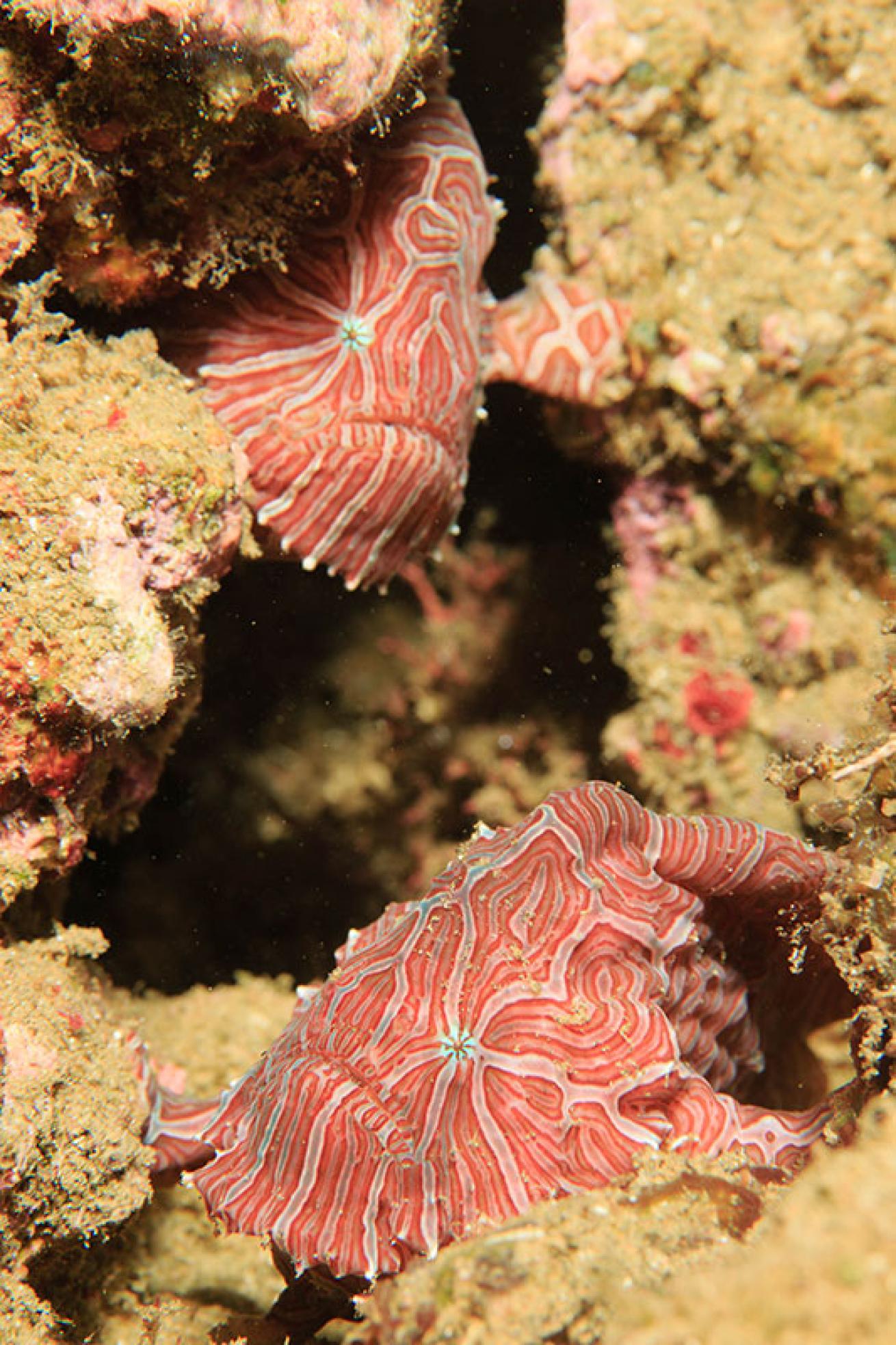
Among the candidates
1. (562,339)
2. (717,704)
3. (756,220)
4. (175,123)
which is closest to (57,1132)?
(175,123)

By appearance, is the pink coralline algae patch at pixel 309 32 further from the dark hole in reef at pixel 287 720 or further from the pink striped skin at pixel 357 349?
the dark hole in reef at pixel 287 720

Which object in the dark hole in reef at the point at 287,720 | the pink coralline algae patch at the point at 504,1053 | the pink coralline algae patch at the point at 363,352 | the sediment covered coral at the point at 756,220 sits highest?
the sediment covered coral at the point at 756,220

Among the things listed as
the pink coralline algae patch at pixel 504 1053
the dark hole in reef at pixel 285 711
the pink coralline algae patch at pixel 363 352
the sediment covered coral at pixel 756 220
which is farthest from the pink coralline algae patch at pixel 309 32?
the dark hole in reef at pixel 285 711

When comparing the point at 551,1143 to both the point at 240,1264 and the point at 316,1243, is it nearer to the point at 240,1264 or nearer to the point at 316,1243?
the point at 316,1243

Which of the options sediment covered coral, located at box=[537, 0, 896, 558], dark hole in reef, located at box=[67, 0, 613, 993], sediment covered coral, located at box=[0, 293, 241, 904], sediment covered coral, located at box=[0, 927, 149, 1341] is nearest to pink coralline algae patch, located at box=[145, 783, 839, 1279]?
sediment covered coral, located at box=[0, 927, 149, 1341]

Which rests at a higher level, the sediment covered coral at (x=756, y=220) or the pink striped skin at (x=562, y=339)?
the sediment covered coral at (x=756, y=220)

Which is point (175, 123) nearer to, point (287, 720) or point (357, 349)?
point (357, 349)

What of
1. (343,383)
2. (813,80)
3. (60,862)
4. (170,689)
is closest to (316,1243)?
(60,862)
